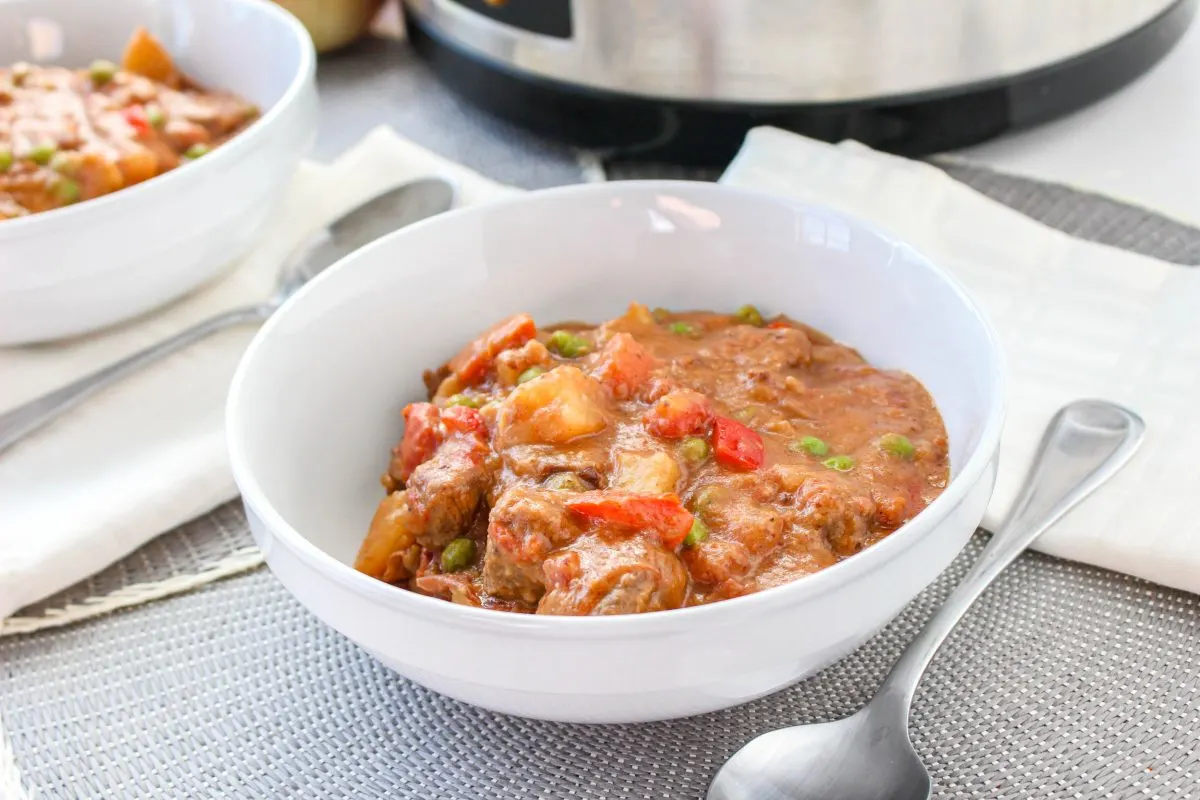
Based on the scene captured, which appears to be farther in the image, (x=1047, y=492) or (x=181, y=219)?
(x=181, y=219)

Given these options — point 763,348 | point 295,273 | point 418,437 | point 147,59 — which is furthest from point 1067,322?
point 147,59

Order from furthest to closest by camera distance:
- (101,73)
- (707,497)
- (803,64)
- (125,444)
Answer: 1. (101,73)
2. (803,64)
3. (125,444)
4. (707,497)

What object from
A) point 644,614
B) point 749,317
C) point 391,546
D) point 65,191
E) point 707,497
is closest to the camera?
point 644,614

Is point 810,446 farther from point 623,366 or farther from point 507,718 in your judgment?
point 507,718

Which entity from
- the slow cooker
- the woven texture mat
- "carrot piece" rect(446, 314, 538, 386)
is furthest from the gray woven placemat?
the slow cooker

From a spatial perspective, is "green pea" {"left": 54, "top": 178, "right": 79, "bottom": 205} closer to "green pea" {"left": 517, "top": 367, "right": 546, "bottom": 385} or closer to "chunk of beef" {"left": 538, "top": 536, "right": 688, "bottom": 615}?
"green pea" {"left": 517, "top": 367, "right": 546, "bottom": 385}

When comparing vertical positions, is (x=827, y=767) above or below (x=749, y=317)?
below
